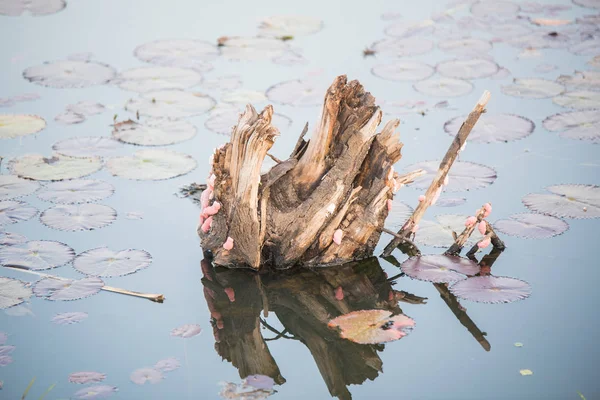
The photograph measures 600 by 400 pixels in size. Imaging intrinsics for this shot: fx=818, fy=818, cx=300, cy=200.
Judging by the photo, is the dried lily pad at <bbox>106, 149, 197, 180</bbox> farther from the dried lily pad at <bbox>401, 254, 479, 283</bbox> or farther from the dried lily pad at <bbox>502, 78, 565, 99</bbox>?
the dried lily pad at <bbox>502, 78, 565, 99</bbox>

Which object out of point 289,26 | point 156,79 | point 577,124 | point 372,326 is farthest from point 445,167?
point 289,26

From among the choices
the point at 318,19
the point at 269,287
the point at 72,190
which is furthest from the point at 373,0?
the point at 269,287

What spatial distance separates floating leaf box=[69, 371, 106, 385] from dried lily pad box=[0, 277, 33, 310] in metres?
0.84

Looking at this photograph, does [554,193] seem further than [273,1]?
No

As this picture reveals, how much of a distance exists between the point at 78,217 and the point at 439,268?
2.59m

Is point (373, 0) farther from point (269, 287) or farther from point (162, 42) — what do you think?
point (269, 287)

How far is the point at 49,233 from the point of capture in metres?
5.73

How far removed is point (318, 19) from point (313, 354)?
613 cm

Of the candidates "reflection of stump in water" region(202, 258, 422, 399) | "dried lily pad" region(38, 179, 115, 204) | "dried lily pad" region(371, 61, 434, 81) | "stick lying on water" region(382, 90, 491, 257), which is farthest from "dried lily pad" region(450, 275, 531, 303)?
"dried lily pad" region(371, 61, 434, 81)

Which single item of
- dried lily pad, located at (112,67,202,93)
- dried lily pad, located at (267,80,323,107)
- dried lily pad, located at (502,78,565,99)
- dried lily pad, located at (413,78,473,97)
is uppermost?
dried lily pad, located at (502,78,565,99)

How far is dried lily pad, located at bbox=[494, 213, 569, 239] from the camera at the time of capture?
568 centimetres

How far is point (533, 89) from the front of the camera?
26.3 ft

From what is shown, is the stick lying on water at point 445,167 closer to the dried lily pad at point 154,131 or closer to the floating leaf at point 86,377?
the floating leaf at point 86,377

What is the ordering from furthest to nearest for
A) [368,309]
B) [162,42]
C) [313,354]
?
1. [162,42]
2. [368,309]
3. [313,354]
